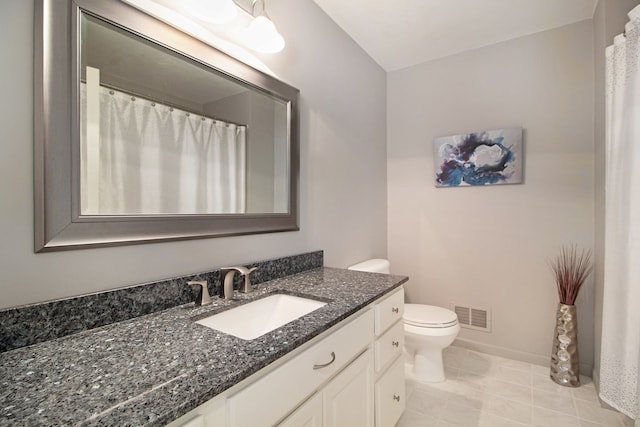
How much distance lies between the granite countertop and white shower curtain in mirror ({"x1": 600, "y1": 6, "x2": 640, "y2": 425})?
1289 millimetres

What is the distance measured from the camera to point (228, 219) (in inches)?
51.8

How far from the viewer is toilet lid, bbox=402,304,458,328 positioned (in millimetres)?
1892

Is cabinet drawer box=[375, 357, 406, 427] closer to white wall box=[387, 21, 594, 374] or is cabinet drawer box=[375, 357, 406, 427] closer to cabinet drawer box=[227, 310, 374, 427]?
cabinet drawer box=[227, 310, 374, 427]

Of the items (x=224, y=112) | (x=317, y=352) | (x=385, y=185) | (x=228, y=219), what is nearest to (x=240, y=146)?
(x=224, y=112)

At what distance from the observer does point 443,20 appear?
6.72 feet

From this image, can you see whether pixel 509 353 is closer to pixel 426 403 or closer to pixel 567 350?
pixel 567 350

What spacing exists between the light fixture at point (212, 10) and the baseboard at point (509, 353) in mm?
2751

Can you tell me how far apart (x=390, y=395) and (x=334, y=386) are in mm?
581

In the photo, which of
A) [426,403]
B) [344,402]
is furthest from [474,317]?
[344,402]

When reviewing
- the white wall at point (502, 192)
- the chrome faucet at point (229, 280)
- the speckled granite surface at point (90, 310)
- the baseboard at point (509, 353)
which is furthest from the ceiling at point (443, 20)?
the baseboard at point (509, 353)

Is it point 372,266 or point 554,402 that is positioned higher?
point 372,266

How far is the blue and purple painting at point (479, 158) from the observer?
2.23 meters

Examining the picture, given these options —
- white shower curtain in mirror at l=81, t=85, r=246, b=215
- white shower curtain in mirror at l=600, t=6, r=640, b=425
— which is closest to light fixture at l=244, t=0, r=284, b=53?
white shower curtain in mirror at l=81, t=85, r=246, b=215

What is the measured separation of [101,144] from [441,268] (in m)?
2.49
